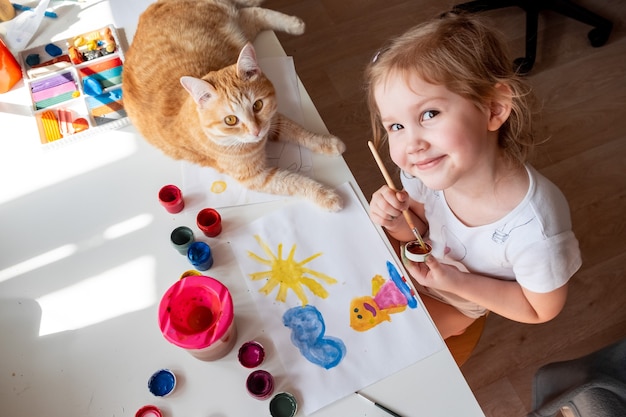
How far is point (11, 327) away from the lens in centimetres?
91

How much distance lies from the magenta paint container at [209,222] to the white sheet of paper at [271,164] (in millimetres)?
49

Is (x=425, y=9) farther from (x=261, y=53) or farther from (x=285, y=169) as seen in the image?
(x=285, y=169)

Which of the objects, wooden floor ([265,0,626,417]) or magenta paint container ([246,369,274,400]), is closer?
magenta paint container ([246,369,274,400])

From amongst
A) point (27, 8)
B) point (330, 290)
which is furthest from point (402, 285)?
point (27, 8)

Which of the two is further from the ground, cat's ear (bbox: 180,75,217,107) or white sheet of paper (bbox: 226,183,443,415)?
cat's ear (bbox: 180,75,217,107)

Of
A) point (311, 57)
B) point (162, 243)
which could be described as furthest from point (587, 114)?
point (162, 243)

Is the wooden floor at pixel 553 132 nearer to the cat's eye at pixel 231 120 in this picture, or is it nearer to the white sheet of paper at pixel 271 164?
the white sheet of paper at pixel 271 164

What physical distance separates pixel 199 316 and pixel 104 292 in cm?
25

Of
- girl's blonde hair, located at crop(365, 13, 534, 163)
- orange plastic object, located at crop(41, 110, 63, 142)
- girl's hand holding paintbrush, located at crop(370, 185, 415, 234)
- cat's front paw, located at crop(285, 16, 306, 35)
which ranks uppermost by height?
girl's blonde hair, located at crop(365, 13, 534, 163)

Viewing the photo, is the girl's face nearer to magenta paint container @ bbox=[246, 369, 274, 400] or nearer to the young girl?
the young girl

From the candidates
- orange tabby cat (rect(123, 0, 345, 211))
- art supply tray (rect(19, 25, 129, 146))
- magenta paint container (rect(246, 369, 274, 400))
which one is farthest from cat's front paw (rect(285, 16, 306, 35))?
magenta paint container (rect(246, 369, 274, 400))

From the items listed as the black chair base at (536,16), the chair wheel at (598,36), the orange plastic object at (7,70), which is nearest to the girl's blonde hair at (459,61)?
the orange plastic object at (7,70)

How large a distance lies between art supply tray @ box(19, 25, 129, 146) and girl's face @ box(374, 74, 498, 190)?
0.68 meters

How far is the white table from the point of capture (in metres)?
0.81
